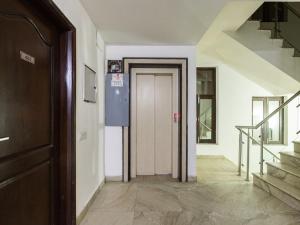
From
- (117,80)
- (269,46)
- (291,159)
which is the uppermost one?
(269,46)

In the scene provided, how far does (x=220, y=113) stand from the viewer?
6.21 metres

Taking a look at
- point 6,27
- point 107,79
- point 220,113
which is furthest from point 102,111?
point 220,113

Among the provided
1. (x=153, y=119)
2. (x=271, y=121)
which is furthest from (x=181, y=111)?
(x=271, y=121)

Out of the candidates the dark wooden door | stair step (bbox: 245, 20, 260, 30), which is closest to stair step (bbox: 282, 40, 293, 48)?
stair step (bbox: 245, 20, 260, 30)

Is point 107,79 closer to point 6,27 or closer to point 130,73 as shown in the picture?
point 130,73

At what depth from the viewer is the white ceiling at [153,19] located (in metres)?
2.64

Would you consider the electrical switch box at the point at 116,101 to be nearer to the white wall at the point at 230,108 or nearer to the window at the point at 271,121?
the white wall at the point at 230,108

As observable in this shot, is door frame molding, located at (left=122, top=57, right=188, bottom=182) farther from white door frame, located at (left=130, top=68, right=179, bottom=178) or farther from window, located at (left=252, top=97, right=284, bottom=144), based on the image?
window, located at (left=252, top=97, right=284, bottom=144)

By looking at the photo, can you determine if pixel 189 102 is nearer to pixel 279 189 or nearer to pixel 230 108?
pixel 279 189

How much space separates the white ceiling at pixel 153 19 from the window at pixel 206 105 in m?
2.54

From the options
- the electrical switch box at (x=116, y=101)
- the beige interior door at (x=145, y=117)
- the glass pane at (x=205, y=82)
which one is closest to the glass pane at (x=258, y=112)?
the glass pane at (x=205, y=82)

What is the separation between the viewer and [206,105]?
6441 millimetres

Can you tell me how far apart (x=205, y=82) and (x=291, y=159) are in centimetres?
318

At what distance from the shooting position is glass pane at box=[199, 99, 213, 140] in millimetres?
6379
